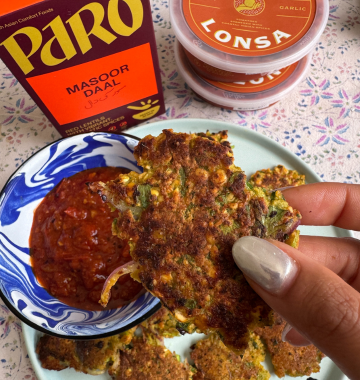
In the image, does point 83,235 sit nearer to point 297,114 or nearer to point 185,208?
point 185,208

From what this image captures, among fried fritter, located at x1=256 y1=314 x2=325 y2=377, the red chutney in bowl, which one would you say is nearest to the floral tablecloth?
the red chutney in bowl

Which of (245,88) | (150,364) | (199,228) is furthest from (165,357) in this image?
(245,88)

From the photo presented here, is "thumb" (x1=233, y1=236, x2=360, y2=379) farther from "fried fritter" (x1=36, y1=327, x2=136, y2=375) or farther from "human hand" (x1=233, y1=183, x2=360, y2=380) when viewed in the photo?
"fried fritter" (x1=36, y1=327, x2=136, y2=375)

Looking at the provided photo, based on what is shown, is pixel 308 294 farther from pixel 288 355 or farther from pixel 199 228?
pixel 288 355

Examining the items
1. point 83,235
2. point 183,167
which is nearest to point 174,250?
point 183,167

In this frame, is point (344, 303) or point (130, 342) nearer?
point (344, 303)

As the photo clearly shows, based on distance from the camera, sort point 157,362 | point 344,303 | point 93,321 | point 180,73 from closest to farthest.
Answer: point 344,303 → point 93,321 → point 157,362 → point 180,73
